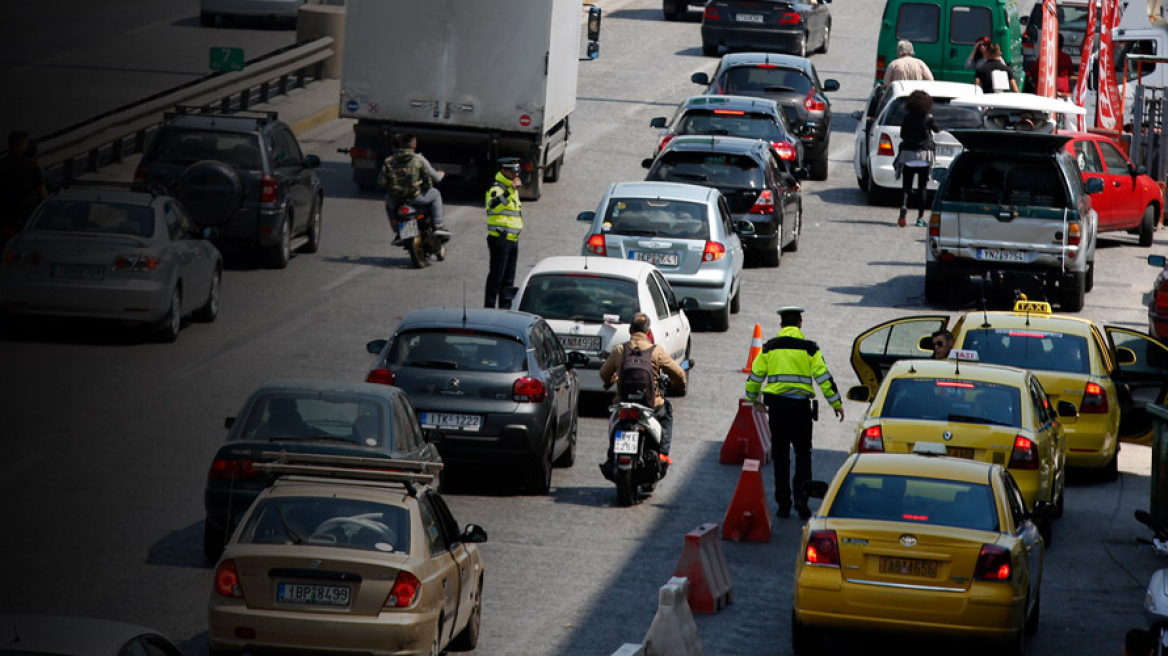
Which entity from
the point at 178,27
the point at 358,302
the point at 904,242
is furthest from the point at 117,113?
the point at 178,27

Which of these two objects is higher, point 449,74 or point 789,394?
point 449,74

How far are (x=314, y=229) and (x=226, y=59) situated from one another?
25.4ft

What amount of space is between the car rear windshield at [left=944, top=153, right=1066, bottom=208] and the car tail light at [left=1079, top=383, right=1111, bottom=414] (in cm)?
709

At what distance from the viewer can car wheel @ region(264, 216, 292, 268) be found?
26250mm

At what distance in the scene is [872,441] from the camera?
53.0 ft

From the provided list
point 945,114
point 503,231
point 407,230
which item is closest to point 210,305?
point 503,231

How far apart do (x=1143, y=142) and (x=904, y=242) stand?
786 cm

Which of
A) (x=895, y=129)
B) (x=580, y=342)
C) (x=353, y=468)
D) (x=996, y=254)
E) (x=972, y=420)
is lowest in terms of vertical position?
(x=580, y=342)

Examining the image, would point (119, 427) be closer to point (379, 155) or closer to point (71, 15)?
point (379, 155)

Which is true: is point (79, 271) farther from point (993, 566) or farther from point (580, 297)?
point (993, 566)

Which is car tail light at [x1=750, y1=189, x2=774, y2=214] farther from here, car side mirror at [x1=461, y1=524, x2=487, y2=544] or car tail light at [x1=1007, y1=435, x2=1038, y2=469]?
car side mirror at [x1=461, y1=524, x2=487, y2=544]

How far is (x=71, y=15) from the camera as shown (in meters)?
48.8

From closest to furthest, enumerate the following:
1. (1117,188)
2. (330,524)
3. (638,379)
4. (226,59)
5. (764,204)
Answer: (330,524), (638,379), (764,204), (1117,188), (226,59)

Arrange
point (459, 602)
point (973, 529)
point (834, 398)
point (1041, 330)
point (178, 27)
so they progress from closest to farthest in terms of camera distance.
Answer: point (459, 602)
point (973, 529)
point (834, 398)
point (1041, 330)
point (178, 27)
